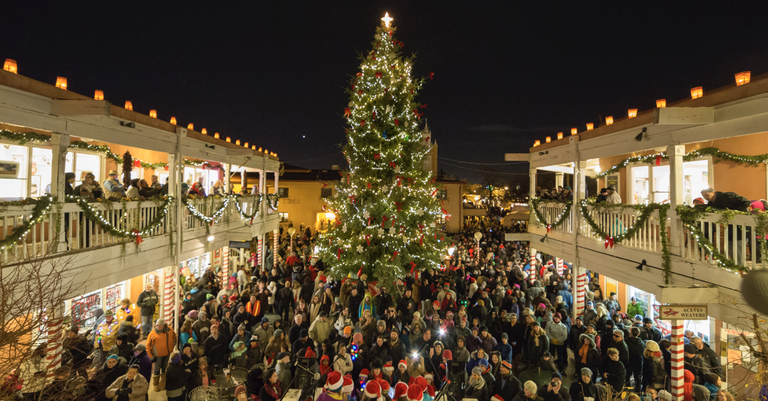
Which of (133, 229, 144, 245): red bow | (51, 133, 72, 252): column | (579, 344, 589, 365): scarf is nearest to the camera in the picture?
(51, 133, 72, 252): column

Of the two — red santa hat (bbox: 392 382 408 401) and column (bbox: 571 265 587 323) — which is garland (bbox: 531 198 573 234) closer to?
column (bbox: 571 265 587 323)

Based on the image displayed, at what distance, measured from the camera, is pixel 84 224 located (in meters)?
7.38

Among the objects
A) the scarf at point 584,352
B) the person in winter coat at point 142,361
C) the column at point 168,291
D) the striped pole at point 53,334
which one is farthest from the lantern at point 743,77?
the column at point 168,291

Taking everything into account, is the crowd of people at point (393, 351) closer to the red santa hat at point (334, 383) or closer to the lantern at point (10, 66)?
the red santa hat at point (334, 383)

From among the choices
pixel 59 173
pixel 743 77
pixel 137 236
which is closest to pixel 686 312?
pixel 743 77

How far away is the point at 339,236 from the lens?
13.4 meters

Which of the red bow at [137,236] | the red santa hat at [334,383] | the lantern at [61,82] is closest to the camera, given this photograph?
the red santa hat at [334,383]

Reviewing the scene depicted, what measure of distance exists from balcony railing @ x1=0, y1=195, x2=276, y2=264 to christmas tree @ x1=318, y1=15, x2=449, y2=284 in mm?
5033

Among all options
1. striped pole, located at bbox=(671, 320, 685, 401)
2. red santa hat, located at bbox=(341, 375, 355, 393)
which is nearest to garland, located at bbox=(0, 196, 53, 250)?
red santa hat, located at bbox=(341, 375, 355, 393)

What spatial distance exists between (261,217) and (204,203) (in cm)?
514

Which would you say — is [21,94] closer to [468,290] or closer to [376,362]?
[376,362]

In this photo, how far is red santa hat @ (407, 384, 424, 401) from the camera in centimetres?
584

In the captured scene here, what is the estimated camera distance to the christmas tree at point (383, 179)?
507 inches

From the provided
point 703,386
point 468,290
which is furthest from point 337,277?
point 703,386
